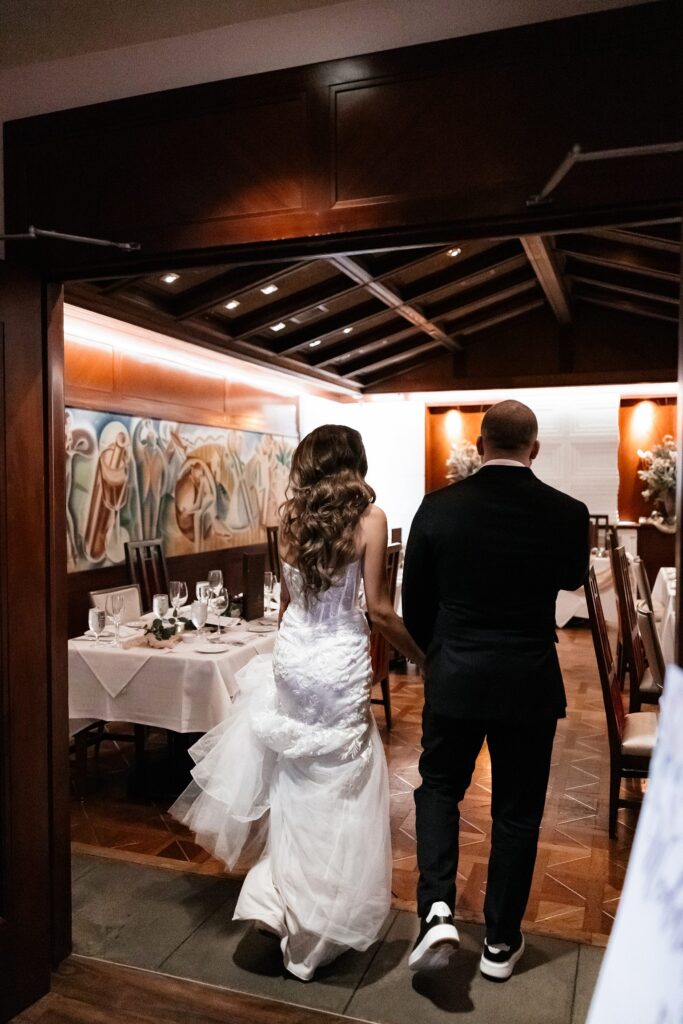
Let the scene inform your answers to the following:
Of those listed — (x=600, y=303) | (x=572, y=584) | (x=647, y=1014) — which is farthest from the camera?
(x=600, y=303)

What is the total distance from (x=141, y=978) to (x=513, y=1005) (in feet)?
3.57

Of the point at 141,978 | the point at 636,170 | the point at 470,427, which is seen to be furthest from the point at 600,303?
→ the point at 141,978

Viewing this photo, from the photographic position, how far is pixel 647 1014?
2.22 feet

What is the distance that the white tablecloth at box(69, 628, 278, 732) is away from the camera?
3436 millimetres

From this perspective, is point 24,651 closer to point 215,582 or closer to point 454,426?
point 215,582

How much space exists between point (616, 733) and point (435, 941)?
1374 millimetres

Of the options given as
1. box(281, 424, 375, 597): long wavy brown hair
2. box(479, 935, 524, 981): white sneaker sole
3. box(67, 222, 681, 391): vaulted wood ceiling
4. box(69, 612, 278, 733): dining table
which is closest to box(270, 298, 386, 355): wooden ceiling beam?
box(67, 222, 681, 391): vaulted wood ceiling

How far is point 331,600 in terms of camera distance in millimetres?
2482

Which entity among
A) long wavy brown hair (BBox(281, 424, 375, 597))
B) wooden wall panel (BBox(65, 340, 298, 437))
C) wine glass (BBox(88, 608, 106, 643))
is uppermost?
wooden wall panel (BBox(65, 340, 298, 437))

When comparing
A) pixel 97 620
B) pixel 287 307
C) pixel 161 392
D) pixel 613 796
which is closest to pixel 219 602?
pixel 97 620

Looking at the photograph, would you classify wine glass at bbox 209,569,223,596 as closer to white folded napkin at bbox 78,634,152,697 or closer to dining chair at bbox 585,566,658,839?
white folded napkin at bbox 78,634,152,697

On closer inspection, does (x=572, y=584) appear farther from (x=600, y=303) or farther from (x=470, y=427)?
(x=470, y=427)

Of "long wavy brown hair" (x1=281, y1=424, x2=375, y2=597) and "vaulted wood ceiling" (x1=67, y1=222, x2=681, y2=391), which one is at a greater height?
"vaulted wood ceiling" (x1=67, y1=222, x2=681, y2=391)

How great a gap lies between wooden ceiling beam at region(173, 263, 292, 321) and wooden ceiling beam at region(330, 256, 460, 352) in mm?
454
